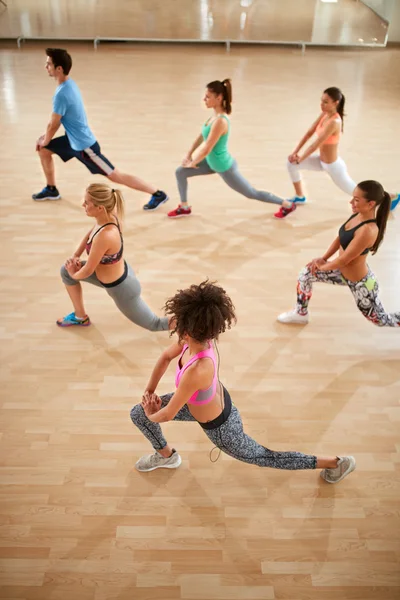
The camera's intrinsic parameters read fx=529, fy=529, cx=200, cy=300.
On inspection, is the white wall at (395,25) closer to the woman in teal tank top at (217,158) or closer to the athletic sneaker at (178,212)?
the woman in teal tank top at (217,158)

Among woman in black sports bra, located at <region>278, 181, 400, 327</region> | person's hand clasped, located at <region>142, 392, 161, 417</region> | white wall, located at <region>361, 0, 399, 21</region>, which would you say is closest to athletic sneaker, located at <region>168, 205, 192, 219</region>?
woman in black sports bra, located at <region>278, 181, 400, 327</region>

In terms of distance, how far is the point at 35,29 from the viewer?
9188 millimetres

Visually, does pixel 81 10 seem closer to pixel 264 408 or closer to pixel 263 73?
pixel 263 73

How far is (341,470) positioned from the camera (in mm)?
2701

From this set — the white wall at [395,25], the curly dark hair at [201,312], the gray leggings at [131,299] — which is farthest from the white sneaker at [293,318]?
the white wall at [395,25]

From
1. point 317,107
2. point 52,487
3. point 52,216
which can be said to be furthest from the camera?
point 317,107

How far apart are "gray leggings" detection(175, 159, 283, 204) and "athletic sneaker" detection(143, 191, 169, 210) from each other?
25 centimetres

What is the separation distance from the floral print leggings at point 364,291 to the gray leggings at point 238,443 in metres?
1.16

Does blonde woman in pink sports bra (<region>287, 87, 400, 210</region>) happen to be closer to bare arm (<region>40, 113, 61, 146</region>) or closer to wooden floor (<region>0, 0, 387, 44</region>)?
bare arm (<region>40, 113, 61, 146</region>)

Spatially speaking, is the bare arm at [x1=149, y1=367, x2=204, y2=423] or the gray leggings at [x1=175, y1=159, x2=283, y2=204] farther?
the gray leggings at [x1=175, y1=159, x2=283, y2=204]

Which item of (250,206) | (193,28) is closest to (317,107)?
(250,206)

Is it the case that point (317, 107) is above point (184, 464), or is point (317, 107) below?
above

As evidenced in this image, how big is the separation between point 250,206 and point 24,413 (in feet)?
9.68

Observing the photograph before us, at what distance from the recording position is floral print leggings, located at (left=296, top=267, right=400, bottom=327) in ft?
10.7
